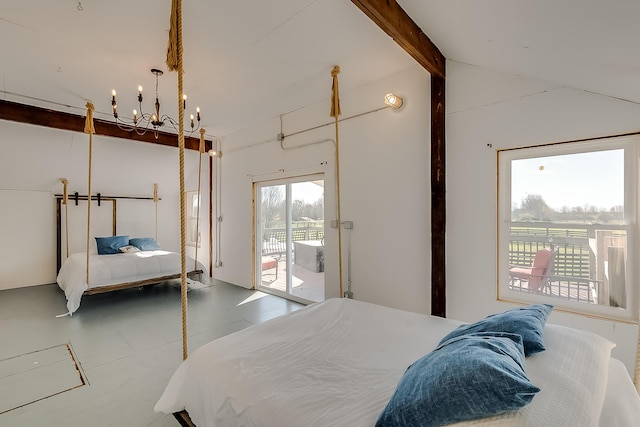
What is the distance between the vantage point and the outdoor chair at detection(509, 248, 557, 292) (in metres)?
2.40

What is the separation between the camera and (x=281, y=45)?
2.63 meters

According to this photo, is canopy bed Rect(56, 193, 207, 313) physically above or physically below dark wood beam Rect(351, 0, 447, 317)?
below

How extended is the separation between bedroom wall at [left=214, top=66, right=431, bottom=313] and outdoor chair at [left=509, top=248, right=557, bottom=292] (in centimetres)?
77

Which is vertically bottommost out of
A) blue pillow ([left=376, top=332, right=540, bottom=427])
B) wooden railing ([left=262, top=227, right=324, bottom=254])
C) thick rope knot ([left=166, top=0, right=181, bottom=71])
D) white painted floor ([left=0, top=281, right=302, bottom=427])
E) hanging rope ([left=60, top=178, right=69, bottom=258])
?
white painted floor ([left=0, top=281, right=302, bottom=427])

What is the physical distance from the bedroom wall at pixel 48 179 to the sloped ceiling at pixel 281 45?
1.24 meters

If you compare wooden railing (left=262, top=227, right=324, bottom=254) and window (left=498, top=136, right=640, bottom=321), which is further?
wooden railing (left=262, top=227, right=324, bottom=254)

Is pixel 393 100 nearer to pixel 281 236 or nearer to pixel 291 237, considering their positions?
pixel 291 237

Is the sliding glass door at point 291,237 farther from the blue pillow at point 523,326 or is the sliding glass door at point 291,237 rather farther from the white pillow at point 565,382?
the white pillow at point 565,382

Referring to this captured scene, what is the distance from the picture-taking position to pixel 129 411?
1.96 m

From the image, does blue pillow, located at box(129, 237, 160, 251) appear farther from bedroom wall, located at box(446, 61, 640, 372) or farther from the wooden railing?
bedroom wall, located at box(446, 61, 640, 372)

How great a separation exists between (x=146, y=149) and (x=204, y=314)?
3782 mm

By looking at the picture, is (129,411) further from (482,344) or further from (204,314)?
(482,344)

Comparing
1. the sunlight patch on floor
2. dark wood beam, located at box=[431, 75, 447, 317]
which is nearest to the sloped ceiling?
dark wood beam, located at box=[431, 75, 447, 317]

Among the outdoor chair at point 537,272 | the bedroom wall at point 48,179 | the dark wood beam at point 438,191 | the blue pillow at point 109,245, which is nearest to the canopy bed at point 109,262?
the blue pillow at point 109,245
